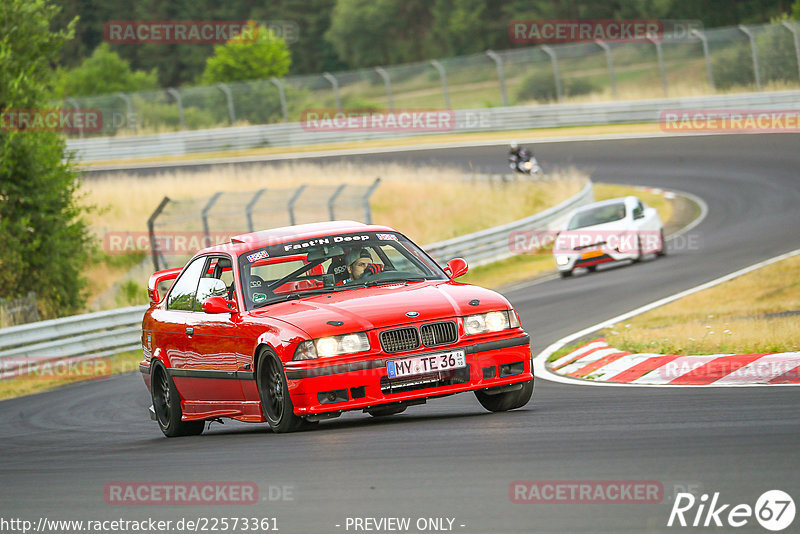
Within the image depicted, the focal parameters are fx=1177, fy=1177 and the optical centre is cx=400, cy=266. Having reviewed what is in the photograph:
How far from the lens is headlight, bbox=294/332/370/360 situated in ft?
25.4

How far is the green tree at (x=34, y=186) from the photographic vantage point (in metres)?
21.4

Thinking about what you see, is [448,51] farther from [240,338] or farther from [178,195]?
[240,338]

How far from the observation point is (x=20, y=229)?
21.5 metres

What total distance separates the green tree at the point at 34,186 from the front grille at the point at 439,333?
15.0 m

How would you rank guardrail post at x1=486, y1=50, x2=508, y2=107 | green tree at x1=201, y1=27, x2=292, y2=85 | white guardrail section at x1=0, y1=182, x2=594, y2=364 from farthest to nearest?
green tree at x1=201, y1=27, x2=292, y2=85, guardrail post at x1=486, y1=50, x2=508, y2=107, white guardrail section at x1=0, y1=182, x2=594, y2=364

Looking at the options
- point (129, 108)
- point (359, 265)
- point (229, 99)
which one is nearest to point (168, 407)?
point (359, 265)

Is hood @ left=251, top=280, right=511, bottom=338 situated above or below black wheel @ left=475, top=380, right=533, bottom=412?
above

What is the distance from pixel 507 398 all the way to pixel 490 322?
663 mm

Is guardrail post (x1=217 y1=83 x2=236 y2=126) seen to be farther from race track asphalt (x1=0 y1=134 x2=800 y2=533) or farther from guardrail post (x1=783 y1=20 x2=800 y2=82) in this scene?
race track asphalt (x1=0 y1=134 x2=800 y2=533)

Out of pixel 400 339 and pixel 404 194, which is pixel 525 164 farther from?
pixel 400 339

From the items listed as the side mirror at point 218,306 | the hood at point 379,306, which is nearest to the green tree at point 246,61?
the side mirror at point 218,306

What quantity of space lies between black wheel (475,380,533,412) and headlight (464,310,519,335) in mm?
443

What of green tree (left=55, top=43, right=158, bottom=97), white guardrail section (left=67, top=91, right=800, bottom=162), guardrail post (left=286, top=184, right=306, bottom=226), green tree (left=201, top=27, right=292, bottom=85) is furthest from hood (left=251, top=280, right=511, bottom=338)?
green tree (left=55, top=43, right=158, bottom=97)

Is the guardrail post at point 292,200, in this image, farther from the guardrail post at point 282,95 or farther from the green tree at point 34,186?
the guardrail post at point 282,95
